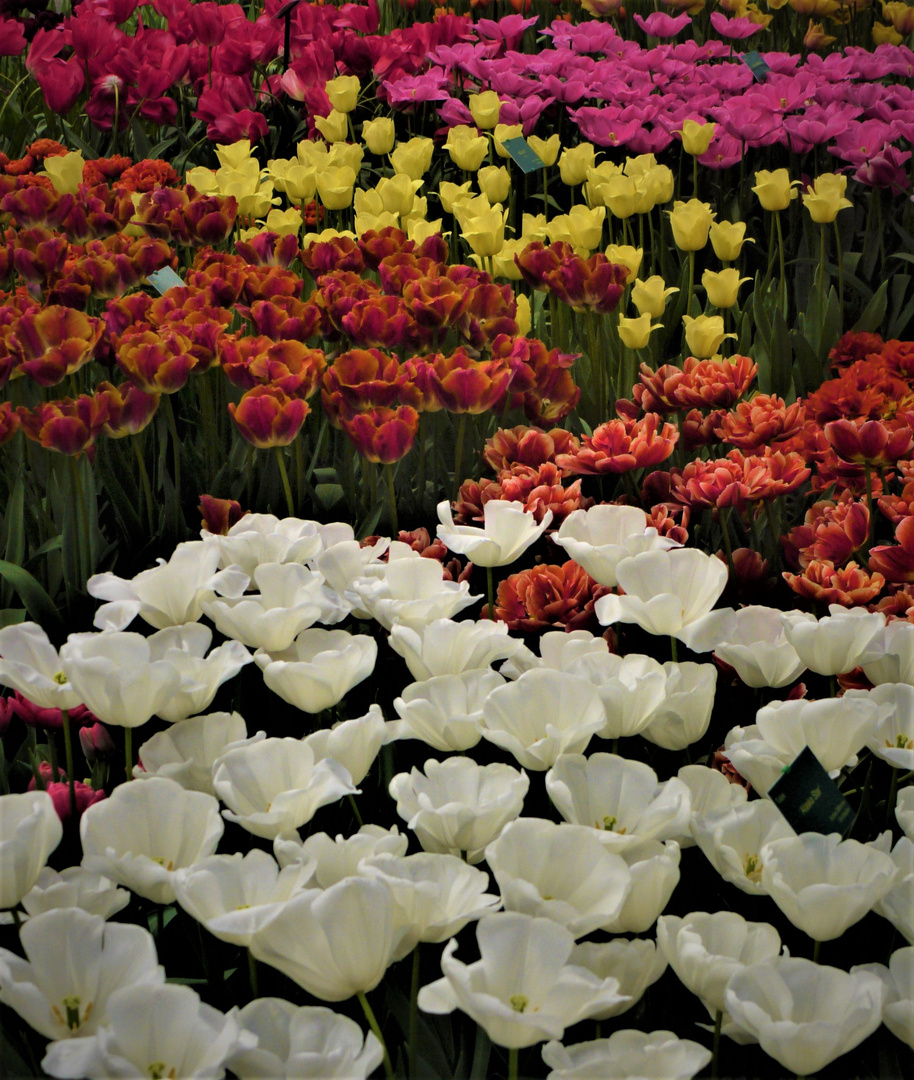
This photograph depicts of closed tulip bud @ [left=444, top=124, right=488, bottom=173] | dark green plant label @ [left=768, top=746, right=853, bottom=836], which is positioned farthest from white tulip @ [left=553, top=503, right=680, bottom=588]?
closed tulip bud @ [left=444, top=124, right=488, bottom=173]

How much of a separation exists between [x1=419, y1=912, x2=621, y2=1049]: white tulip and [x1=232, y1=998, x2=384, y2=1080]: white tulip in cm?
6

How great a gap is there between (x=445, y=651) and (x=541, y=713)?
0.41 feet

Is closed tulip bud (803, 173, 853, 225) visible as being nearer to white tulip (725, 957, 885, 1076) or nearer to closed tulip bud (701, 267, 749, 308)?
closed tulip bud (701, 267, 749, 308)

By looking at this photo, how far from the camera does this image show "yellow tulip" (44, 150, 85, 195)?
2.51 m

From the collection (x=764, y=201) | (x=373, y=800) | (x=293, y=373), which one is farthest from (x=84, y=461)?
(x=764, y=201)

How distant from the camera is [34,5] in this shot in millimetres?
→ 3547

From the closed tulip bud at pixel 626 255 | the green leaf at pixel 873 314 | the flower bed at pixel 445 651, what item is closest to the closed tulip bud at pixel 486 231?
the flower bed at pixel 445 651

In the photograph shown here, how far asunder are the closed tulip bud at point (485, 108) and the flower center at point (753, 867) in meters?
2.54

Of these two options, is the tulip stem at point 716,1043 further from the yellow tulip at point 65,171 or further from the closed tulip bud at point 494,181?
the yellow tulip at point 65,171

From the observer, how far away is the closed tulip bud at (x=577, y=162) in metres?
2.62

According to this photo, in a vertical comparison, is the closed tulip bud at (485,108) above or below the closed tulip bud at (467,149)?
above

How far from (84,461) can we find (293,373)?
1.12 ft

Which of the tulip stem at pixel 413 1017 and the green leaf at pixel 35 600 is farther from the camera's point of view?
the green leaf at pixel 35 600

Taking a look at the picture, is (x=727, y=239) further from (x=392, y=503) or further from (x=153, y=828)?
(x=153, y=828)
